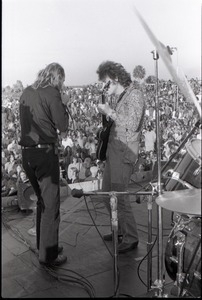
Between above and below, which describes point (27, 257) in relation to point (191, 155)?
below

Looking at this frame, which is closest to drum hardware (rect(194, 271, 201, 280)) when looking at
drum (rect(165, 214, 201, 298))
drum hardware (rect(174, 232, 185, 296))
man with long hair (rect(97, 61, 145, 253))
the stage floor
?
drum (rect(165, 214, 201, 298))

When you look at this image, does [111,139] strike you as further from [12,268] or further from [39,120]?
[12,268]

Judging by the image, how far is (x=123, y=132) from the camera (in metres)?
2.84

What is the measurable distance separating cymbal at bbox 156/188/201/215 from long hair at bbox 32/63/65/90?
118cm

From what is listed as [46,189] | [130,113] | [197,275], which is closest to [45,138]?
[46,189]

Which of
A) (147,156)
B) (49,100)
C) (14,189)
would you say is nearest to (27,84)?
A: (49,100)

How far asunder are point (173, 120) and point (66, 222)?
794 cm

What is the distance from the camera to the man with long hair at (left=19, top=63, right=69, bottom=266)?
2.51m

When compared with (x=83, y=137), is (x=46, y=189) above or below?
below

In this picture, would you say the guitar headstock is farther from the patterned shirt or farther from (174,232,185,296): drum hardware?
(174,232,185,296): drum hardware

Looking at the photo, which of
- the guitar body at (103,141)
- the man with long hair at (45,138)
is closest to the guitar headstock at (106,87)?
the guitar body at (103,141)

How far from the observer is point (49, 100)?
2488 mm

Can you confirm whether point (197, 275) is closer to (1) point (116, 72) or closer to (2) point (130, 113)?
(2) point (130, 113)

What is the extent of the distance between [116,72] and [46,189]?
3.46 ft
